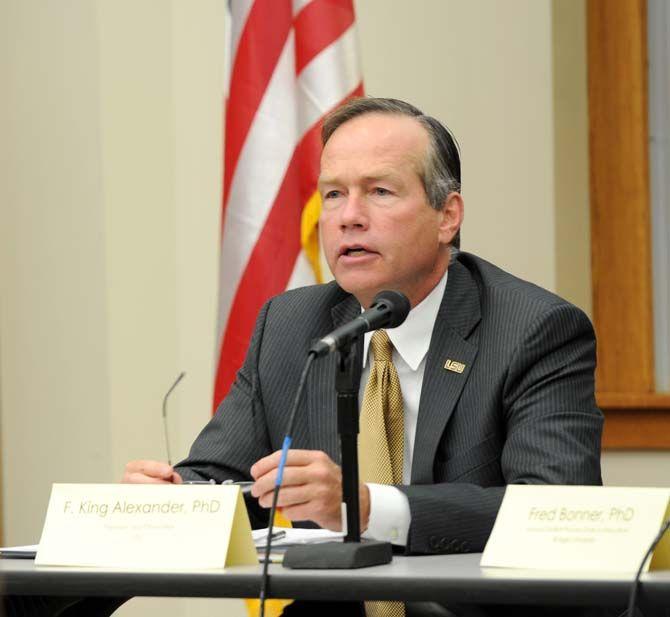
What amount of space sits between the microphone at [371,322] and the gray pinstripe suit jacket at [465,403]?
348 mm

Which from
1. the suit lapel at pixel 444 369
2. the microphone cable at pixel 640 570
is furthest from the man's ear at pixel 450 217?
the microphone cable at pixel 640 570

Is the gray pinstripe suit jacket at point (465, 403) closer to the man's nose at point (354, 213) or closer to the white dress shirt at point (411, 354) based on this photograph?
the white dress shirt at point (411, 354)

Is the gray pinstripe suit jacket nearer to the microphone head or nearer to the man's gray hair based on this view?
the man's gray hair

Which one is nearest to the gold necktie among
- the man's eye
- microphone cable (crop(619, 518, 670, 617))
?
the man's eye

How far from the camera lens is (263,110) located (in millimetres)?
3602

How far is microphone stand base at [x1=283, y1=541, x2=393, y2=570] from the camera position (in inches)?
68.9

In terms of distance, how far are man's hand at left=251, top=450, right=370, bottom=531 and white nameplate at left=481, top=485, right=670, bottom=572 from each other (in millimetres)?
281

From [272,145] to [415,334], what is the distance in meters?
1.19

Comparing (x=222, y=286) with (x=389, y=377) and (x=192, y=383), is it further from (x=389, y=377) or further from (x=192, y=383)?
(x=389, y=377)

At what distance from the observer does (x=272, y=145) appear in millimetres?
3598

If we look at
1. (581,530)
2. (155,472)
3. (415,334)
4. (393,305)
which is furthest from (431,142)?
(581,530)

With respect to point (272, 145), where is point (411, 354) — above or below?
below

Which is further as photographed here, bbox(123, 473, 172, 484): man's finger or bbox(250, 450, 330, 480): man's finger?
bbox(123, 473, 172, 484): man's finger

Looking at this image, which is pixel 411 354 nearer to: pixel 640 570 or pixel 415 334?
pixel 415 334
